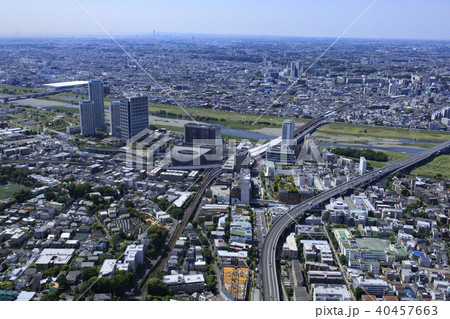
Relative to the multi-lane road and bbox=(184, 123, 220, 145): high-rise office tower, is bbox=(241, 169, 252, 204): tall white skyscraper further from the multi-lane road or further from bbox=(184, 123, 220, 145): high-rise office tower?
bbox=(184, 123, 220, 145): high-rise office tower

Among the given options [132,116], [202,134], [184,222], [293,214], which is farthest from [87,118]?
[293,214]

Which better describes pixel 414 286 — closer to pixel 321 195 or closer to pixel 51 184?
pixel 321 195

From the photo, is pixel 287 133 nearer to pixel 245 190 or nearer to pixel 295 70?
pixel 245 190

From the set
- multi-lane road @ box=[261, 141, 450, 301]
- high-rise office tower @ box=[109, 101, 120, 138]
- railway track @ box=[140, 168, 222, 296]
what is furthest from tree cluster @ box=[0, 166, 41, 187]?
multi-lane road @ box=[261, 141, 450, 301]

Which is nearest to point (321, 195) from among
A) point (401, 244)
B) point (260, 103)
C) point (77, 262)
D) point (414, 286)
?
point (401, 244)

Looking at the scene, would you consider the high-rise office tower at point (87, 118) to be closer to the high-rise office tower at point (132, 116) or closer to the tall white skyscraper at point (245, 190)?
the high-rise office tower at point (132, 116)

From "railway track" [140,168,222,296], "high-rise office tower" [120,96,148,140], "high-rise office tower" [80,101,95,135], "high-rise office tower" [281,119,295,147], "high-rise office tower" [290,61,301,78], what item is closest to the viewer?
"railway track" [140,168,222,296]
